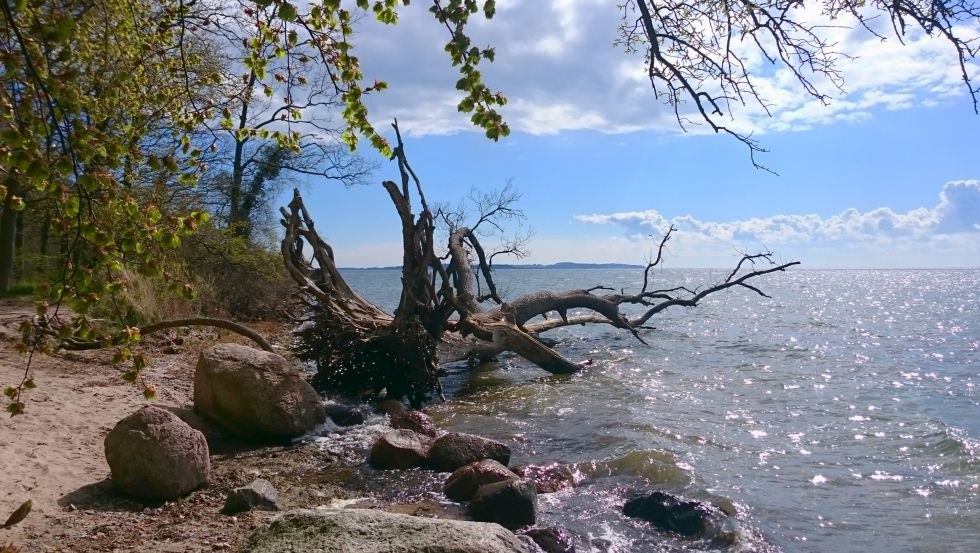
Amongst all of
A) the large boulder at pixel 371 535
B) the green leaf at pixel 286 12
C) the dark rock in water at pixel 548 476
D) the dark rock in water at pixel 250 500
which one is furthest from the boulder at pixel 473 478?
the green leaf at pixel 286 12

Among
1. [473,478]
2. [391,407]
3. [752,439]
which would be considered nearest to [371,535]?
[473,478]

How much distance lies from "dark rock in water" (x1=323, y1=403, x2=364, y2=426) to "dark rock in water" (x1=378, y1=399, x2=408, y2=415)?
0.50 m

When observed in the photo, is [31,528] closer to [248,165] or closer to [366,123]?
[366,123]

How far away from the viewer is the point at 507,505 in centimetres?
634

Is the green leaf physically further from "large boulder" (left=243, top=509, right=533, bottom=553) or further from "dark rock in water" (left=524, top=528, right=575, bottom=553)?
"dark rock in water" (left=524, top=528, right=575, bottom=553)

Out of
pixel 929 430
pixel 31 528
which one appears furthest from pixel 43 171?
pixel 929 430

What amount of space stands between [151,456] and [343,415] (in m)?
4.47

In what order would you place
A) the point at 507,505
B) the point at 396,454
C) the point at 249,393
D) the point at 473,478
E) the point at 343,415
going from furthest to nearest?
the point at 343,415, the point at 249,393, the point at 396,454, the point at 473,478, the point at 507,505

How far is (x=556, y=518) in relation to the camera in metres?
6.64

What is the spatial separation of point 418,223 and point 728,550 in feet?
23.3

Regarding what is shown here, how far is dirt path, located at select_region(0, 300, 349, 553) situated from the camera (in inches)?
198

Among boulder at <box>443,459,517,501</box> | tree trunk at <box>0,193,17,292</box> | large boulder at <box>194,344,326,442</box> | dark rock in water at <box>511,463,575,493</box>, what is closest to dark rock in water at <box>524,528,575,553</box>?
boulder at <box>443,459,517,501</box>

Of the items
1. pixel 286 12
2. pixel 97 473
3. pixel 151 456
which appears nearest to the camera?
pixel 286 12

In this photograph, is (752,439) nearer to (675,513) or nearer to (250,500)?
(675,513)
